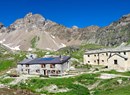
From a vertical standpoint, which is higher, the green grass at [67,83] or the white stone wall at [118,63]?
the white stone wall at [118,63]

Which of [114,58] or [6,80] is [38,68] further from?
[114,58]

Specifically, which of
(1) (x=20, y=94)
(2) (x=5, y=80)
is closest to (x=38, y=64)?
(2) (x=5, y=80)

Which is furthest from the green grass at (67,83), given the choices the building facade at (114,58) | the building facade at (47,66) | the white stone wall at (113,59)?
the building facade at (114,58)

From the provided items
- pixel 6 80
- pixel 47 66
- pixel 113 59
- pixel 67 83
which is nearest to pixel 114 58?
pixel 113 59

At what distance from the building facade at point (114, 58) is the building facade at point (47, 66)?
44.5 feet

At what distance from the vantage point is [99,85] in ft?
229

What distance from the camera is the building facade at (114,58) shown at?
289 feet

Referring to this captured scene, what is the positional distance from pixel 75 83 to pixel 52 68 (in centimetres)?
2169

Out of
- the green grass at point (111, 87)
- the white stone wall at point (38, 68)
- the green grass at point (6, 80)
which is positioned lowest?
the green grass at point (111, 87)

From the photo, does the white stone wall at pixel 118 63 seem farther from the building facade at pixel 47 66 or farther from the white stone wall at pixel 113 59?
the building facade at pixel 47 66

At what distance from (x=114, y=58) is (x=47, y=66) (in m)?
23.5

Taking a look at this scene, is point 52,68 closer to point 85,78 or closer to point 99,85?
point 85,78

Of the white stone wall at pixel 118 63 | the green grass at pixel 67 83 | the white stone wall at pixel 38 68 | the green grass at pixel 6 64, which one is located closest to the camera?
the green grass at pixel 67 83

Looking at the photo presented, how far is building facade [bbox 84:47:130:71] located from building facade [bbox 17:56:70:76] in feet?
44.5
